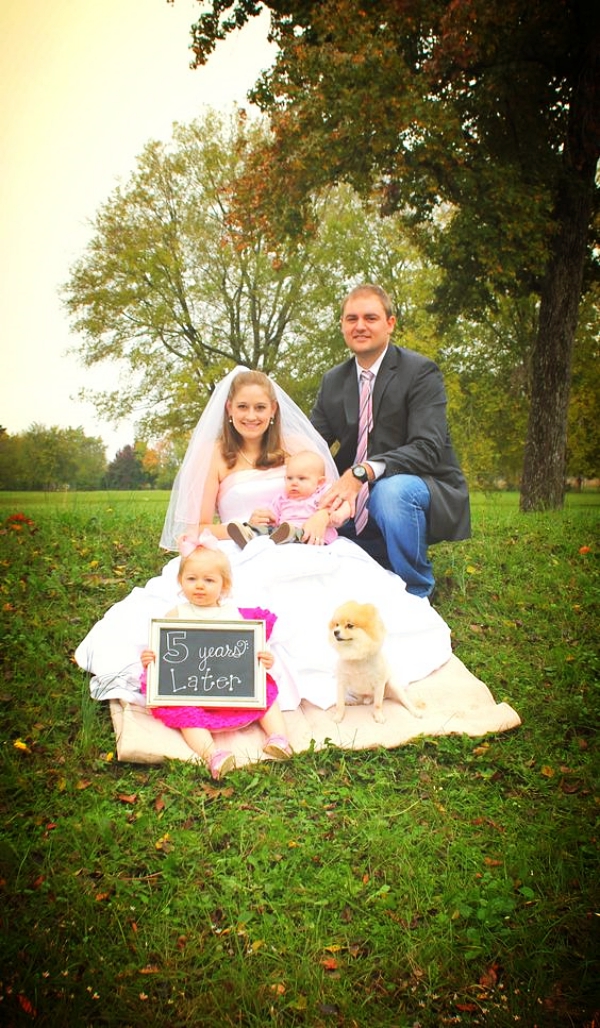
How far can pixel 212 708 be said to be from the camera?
2.49m

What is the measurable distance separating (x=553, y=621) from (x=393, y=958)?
2140mm

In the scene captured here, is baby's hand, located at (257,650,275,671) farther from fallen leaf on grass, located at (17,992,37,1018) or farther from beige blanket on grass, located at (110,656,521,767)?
fallen leaf on grass, located at (17,992,37,1018)

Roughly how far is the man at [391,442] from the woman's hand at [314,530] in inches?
8.6

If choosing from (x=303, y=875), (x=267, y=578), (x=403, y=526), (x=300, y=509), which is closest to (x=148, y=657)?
(x=267, y=578)

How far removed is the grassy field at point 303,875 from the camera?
65.2 inches

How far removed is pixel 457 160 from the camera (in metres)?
5.21

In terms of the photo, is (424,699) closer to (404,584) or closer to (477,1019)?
(404,584)

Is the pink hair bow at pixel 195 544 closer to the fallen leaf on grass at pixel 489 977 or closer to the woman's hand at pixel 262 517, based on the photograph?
the woman's hand at pixel 262 517

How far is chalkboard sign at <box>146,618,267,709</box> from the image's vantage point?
2.45 meters

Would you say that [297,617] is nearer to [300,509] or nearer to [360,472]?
[300,509]

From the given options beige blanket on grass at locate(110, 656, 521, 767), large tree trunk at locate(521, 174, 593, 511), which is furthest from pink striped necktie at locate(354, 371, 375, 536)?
large tree trunk at locate(521, 174, 593, 511)

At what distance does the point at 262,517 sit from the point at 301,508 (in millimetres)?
180

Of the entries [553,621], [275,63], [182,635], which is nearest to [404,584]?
[553,621]

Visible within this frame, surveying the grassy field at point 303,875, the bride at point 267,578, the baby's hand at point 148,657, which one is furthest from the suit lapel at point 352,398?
the baby's hand at point 148,657
